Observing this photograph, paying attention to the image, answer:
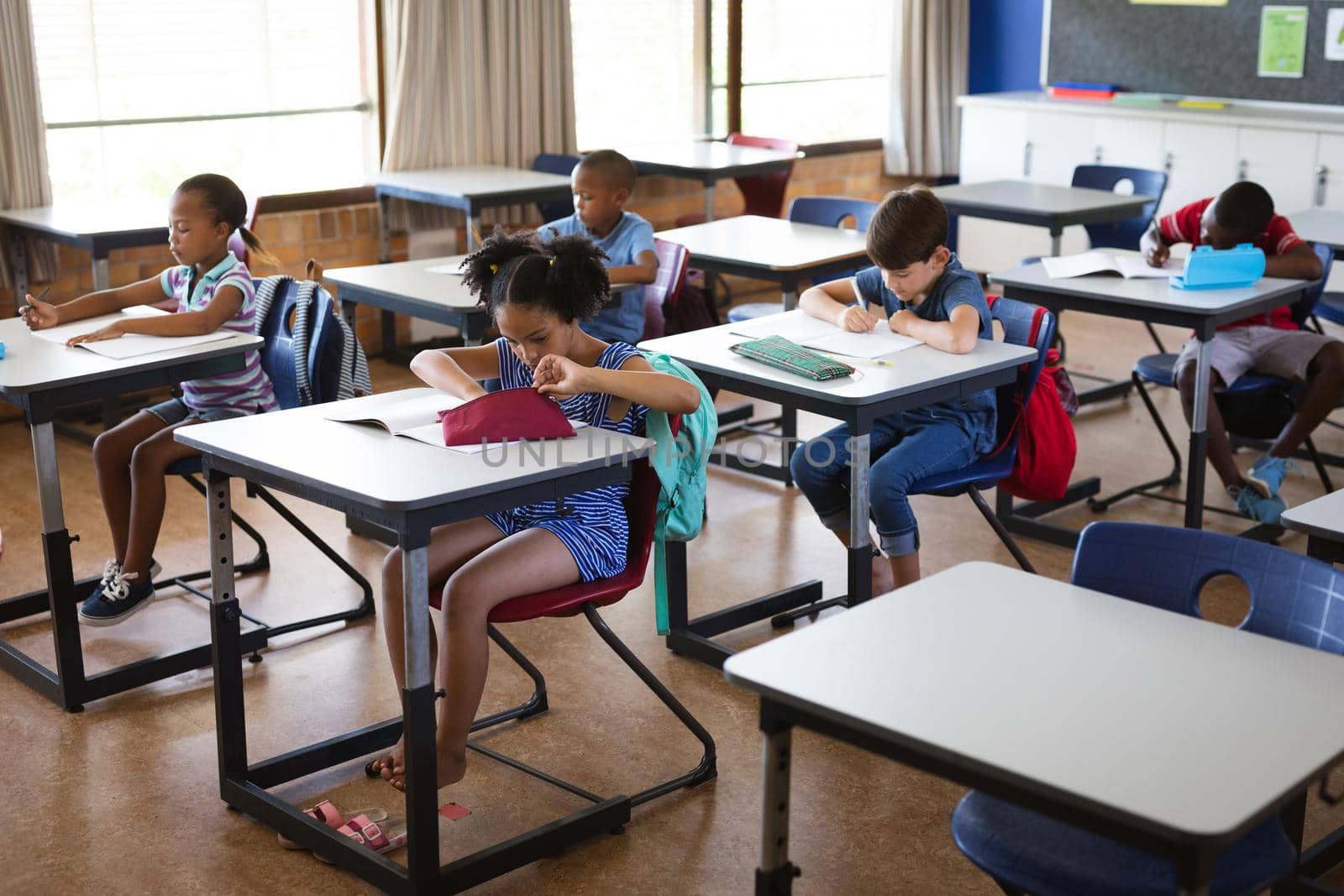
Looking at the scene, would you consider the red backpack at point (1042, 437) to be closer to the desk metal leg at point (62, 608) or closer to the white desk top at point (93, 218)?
the desk metal leg at point (62, 608)

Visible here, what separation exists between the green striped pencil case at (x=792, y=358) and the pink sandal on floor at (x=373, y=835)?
1162 mm

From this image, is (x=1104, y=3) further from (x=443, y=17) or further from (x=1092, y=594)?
(x=1092, y=594)

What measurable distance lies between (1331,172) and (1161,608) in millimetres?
4764

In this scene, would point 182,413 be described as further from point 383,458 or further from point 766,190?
point 766,190

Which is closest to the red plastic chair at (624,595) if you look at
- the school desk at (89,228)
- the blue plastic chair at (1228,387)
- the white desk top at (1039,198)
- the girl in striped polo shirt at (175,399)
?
the girl in striped polo shirt at (175,399)

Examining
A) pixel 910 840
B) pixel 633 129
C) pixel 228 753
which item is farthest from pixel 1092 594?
pixel 633 129

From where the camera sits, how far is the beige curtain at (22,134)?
5070mm

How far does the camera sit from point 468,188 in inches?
223

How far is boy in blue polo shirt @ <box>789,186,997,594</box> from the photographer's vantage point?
3197 mm

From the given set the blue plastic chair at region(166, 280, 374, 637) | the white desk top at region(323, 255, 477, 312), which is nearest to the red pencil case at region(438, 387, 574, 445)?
the blue plastic chair at region(166, 280, 374, 637)

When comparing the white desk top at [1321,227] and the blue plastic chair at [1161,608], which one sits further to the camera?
the white desk top at [1321,227]

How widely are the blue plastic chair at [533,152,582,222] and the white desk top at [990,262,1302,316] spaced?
2.39 meters

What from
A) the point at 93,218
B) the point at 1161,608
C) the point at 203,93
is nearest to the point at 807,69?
the point at 203,93

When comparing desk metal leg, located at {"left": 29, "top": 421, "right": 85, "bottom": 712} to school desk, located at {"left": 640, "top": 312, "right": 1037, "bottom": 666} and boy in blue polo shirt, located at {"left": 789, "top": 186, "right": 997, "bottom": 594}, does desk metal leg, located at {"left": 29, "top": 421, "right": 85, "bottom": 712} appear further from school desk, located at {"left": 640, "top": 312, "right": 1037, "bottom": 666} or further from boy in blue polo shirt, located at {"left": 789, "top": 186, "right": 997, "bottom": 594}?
boy in blue polo shirt, located at {"left": 789, "top": 186, "right": 997, "bottom": 594}
